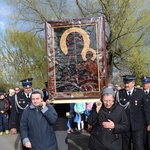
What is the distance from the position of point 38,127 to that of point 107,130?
923 mm

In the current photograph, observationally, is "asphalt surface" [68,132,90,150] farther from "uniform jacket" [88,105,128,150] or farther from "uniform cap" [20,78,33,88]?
"uniform jacket" [88,105,128,150]

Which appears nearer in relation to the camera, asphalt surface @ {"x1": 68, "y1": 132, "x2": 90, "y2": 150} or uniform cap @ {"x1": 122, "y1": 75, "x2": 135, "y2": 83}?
uniform cap @ {"x1": 122, "y1": 75, "x2": 135, "y2": 83}

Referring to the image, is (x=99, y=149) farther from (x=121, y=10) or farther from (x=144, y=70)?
(x=144, y=70)

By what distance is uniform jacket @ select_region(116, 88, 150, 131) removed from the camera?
5656 millimetres

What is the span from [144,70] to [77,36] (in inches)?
528

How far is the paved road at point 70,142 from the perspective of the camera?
7405 millimetres

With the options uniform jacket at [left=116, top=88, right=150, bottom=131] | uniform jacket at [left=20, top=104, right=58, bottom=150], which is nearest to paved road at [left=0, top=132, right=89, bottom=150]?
uniform jacket at [left=116, top=88, right=150, bottom=131]

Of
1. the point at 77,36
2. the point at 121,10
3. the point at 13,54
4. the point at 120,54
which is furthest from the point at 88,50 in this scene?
the point at 13,54

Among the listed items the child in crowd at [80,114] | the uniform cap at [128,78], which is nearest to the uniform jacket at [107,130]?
the uniform cap at [128,78]

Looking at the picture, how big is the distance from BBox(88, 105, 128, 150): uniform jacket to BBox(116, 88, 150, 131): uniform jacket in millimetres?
1644

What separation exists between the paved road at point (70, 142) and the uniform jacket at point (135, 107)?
1.93 meters

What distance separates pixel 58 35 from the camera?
17.5 feet

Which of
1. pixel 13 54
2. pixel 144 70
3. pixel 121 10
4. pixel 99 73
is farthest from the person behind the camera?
pixel 13 54

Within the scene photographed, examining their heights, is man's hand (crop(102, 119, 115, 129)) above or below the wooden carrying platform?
below
